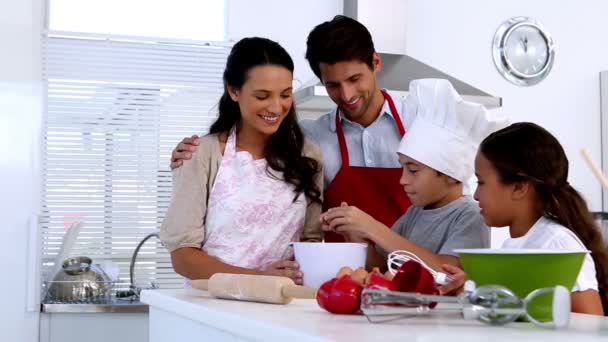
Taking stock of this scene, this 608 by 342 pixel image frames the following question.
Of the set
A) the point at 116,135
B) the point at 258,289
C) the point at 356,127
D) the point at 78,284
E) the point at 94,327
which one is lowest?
the point at 94,327

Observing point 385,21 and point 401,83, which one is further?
point 385,21

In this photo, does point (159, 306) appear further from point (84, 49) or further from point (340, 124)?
point (84, 49)

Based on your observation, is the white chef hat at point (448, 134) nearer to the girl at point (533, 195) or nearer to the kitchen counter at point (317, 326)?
the girl at point (533, 195)

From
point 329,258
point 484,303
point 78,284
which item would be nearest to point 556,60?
point 78,284

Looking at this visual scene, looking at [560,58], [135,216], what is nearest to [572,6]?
[560,58]

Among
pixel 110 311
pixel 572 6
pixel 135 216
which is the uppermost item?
pixel 572 6

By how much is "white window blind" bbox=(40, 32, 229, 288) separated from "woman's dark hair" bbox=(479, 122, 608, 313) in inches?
88.3

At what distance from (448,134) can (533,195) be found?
0.29m

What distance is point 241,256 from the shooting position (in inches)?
71.5

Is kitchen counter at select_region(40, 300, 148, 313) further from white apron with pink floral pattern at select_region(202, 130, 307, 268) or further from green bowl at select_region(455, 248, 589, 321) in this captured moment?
green bowl at select_region(455, 248, 589, 321)

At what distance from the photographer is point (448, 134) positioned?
180 cm

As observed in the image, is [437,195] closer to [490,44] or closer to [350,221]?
[350,221]

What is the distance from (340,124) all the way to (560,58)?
8.12 ft

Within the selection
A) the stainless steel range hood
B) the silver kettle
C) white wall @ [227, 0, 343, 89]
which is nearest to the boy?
the stainless steel range hood
